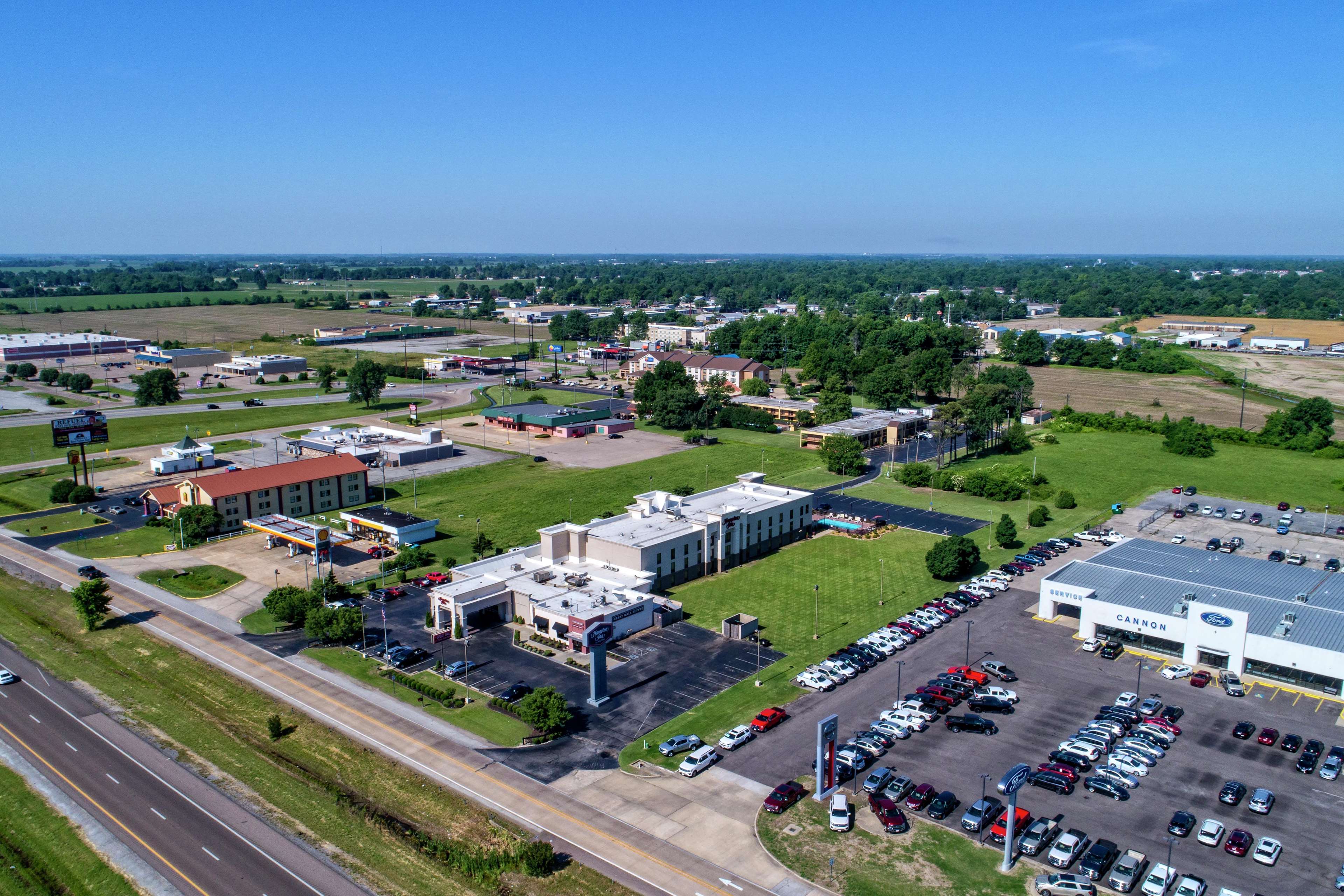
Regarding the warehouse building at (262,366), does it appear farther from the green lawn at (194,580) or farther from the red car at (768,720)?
the red car at (768,720)

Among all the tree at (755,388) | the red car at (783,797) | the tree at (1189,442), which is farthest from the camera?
the tree at (755,388)

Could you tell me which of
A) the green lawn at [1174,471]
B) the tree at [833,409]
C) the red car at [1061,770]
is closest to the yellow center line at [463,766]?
the red car at [1061,770]

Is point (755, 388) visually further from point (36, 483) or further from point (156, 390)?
point (36, 483)

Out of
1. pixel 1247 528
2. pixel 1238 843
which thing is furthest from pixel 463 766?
pixel 1247 528

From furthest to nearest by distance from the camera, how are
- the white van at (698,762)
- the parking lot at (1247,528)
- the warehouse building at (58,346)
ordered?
the warehouse building at (58,346) < the parking lot at (1247,528) < the white van at (698,762)

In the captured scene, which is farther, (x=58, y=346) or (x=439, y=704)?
(x=58, y=346)

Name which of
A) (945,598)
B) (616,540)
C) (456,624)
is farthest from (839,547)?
(456,624)

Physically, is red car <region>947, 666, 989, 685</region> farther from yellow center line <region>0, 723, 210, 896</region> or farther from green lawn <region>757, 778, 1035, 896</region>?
yellow center line <region>0, 723, 210, 896</region>
